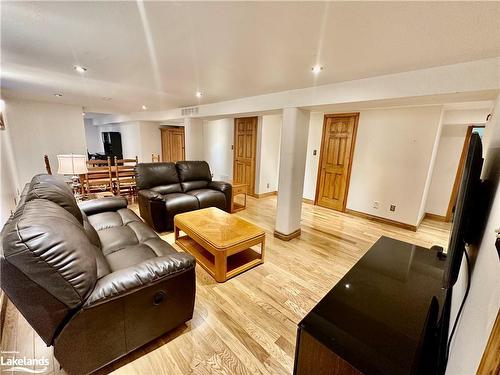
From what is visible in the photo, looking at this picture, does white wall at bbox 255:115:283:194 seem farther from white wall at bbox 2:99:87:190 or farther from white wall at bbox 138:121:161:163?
white wall at bbox 2:99:87:190

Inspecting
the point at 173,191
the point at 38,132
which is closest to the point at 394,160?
the point at 173,191

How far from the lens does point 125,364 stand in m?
1.33

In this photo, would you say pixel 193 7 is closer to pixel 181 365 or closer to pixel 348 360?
pixel 348 360

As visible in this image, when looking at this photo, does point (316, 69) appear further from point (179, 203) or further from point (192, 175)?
point (192, 175)

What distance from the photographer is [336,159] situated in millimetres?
4402

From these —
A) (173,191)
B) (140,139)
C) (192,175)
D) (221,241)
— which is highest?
(140,139)

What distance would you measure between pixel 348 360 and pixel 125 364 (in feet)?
4.58

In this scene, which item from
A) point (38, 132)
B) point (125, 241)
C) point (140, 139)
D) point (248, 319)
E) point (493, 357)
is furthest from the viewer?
point (140, 139)

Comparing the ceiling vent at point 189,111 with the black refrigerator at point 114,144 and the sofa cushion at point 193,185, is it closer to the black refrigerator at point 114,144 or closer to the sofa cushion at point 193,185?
the sofa cushion at point 193,185

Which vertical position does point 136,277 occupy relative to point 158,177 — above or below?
below

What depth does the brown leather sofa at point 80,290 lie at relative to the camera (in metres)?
0.95

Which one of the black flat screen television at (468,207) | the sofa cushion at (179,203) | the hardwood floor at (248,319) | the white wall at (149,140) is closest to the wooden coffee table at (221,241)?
the hardwood floor at (248,319)

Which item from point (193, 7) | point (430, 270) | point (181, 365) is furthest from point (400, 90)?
point (181, 365)

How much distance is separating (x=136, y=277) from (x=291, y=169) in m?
2.24
